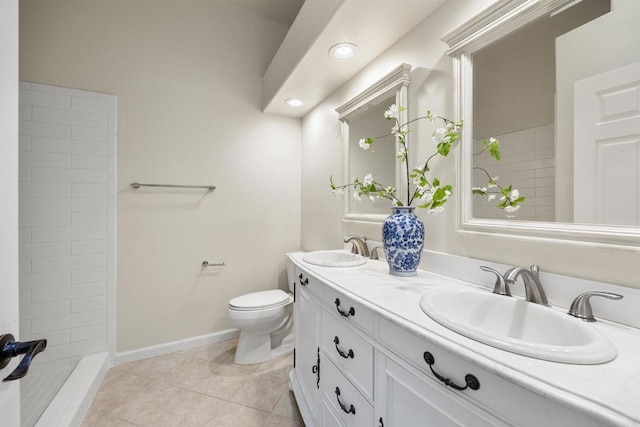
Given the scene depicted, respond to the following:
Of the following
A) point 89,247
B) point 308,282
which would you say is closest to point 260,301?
point 308,282

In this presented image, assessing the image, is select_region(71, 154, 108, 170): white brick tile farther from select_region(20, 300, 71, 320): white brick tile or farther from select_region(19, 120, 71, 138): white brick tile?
select_region(20, 300, 71, 320): white brick tile

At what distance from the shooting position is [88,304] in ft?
6.18

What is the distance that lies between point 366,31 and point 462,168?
866 mm

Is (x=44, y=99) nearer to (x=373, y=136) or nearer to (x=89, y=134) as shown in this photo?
(x=89, y=134)

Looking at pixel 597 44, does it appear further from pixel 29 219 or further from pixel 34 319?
Result: pixel 34 319

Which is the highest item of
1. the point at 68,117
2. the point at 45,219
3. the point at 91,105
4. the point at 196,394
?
the point at 91,105

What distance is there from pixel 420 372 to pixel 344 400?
48 cm

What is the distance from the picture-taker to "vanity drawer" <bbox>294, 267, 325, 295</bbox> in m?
1.23

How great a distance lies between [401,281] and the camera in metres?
1.10

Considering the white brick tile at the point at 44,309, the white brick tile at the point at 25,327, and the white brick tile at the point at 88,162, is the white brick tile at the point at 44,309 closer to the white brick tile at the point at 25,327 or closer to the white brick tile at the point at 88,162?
the white brick tile at the point at 25,327

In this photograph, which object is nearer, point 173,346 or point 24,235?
point 24,235

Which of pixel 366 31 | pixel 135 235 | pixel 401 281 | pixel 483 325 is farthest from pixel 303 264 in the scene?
pixel 135 235

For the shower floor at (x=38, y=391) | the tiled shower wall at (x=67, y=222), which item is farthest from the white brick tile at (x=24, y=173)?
the shower floor at (x=38, y=391)

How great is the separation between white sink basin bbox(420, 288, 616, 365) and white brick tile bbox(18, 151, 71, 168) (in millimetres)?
2350
